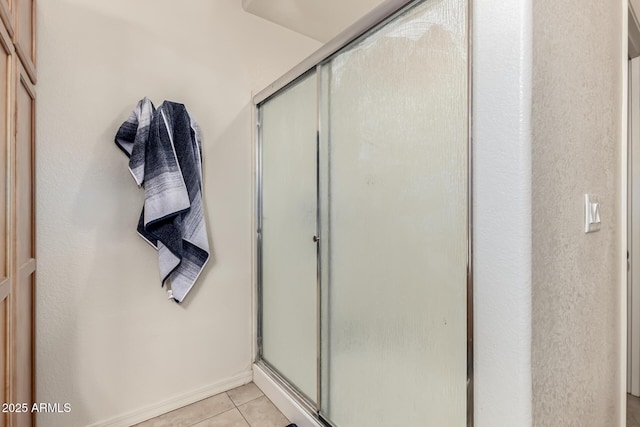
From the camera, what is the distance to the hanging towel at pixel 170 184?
5.02 feet

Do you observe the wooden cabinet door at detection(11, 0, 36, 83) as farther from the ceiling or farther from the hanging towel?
the ceiling

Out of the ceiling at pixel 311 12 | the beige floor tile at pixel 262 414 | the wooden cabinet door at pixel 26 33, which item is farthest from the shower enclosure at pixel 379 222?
the wooden cabinet door at pixel 26 33

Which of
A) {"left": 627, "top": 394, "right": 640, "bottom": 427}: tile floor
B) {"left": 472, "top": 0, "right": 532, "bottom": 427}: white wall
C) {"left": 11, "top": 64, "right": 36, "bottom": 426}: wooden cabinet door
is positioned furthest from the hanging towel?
{"left": 627, "top": 394, "right": 640, "bottom": 427}: tile floor

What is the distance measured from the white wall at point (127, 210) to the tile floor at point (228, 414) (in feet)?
0.22

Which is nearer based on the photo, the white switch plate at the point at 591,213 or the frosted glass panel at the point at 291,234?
the white switch plate at the point at 591,213

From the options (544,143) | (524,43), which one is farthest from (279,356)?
(524,43)

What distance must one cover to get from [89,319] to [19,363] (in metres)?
0.45

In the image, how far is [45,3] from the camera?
1.42m

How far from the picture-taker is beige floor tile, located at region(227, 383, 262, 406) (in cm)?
180

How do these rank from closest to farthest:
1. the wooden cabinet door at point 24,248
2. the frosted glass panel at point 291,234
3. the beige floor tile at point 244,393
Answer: the wooden cabinet door at point 24,248, the frosted glass panel at point 291,234, the beige floor tile at point 244,393

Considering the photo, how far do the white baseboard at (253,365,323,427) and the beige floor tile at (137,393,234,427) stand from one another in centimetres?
20

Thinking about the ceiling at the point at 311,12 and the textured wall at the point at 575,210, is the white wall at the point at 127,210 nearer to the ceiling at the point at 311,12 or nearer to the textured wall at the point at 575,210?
the ceiling at the point at 311,12

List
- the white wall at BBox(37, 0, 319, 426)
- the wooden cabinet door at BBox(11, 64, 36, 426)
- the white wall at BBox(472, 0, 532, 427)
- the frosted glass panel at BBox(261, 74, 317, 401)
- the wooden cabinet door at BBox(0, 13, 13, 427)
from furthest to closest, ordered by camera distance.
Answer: the frosted glass panel at BBox(261, 74, 317, 401) < the white wall at BBox(37, 0, 319, 426) < the wooden cabinet door at BBox(11, 64, 36, 426) < the wooden cabinet door at BBox(0, 13, 13, 427) < the white wall at BBox(472, 0, 532, 427)

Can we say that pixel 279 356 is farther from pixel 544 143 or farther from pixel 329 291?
pixel 544 143
